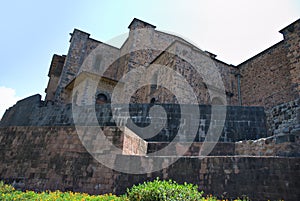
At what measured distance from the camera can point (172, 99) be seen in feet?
42.3

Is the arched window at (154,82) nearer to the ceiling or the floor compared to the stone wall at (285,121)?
nearer to the ceiling

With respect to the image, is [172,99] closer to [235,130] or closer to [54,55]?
[235,130]

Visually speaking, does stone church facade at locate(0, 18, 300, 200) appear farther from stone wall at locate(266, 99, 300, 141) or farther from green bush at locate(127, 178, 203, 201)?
green bush at locate(127, 178, 203, 201)

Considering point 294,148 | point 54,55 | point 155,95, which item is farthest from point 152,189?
point 54,55

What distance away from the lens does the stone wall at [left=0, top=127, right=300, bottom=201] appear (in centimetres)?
511

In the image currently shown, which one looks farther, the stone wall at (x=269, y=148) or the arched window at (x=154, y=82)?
the arched window at (x=154, y=82)

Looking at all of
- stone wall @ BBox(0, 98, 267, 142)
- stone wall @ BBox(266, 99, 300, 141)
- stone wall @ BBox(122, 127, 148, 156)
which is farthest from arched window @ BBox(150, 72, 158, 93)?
stone wall @ BBox(266, 99, 300, 141)

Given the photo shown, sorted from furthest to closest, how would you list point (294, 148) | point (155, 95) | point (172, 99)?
point (155, 95) → point (172, 99) → point (294, 148)

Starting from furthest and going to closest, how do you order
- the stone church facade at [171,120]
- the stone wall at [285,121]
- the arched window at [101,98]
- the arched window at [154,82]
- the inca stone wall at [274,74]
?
the arched window at [154,82] → the arched window at [101,98] → the inca stone wall at [274,74] → the stone wall at [285,121] → the stone church facade at [171,120]

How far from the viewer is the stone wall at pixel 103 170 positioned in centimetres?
511

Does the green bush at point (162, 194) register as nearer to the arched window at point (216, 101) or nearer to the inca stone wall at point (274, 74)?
the inca stone wall at point (274, 74)

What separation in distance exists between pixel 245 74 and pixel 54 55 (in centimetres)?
1746

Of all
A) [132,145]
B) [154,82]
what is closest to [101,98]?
[154,82]

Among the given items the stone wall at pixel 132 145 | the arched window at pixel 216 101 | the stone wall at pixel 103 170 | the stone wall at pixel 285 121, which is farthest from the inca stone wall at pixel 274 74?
the stone wall at pixel 132 145
